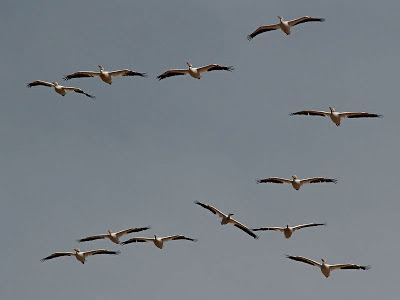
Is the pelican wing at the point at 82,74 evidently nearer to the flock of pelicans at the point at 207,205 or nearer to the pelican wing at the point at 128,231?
the flock of pelicans at the point at 207,205

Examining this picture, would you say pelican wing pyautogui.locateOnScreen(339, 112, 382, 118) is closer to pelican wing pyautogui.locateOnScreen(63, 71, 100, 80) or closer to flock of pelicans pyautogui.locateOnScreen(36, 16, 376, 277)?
flock of pelicans pyautogui.locateOnScreen(36, 16, 376, 277)

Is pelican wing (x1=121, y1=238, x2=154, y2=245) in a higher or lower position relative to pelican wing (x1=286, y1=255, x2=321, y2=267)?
higher

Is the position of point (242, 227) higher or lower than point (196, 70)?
lower

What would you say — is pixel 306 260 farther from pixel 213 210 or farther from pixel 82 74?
pixel 82 74

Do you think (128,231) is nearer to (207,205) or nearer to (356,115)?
(207,205)

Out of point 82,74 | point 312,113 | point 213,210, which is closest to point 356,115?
point 312,113

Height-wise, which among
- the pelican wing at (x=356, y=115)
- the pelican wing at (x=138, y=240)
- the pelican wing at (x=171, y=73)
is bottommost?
the pelican wing at (x=138, y=240)

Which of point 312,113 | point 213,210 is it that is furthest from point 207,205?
point 312,113

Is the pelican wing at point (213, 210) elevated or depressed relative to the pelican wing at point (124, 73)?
depressed

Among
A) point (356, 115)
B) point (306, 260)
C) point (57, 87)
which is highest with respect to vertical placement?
point (57, 87)

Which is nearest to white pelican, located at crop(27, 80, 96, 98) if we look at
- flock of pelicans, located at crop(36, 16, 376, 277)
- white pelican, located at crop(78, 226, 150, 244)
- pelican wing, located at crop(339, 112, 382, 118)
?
flock of pelicans, located at crop(36, 16, 376, 277)

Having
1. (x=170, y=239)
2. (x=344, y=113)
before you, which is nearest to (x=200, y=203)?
(x=170, y=239)

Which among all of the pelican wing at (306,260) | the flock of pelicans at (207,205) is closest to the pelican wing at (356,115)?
the flock of pelicans at (207,205)

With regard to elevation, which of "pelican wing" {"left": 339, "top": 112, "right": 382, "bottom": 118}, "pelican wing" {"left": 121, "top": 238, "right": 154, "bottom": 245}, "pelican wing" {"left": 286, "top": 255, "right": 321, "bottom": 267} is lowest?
"pelican wing" {"left": 286, "top": 255, "right": 321, "bottom": 267}
